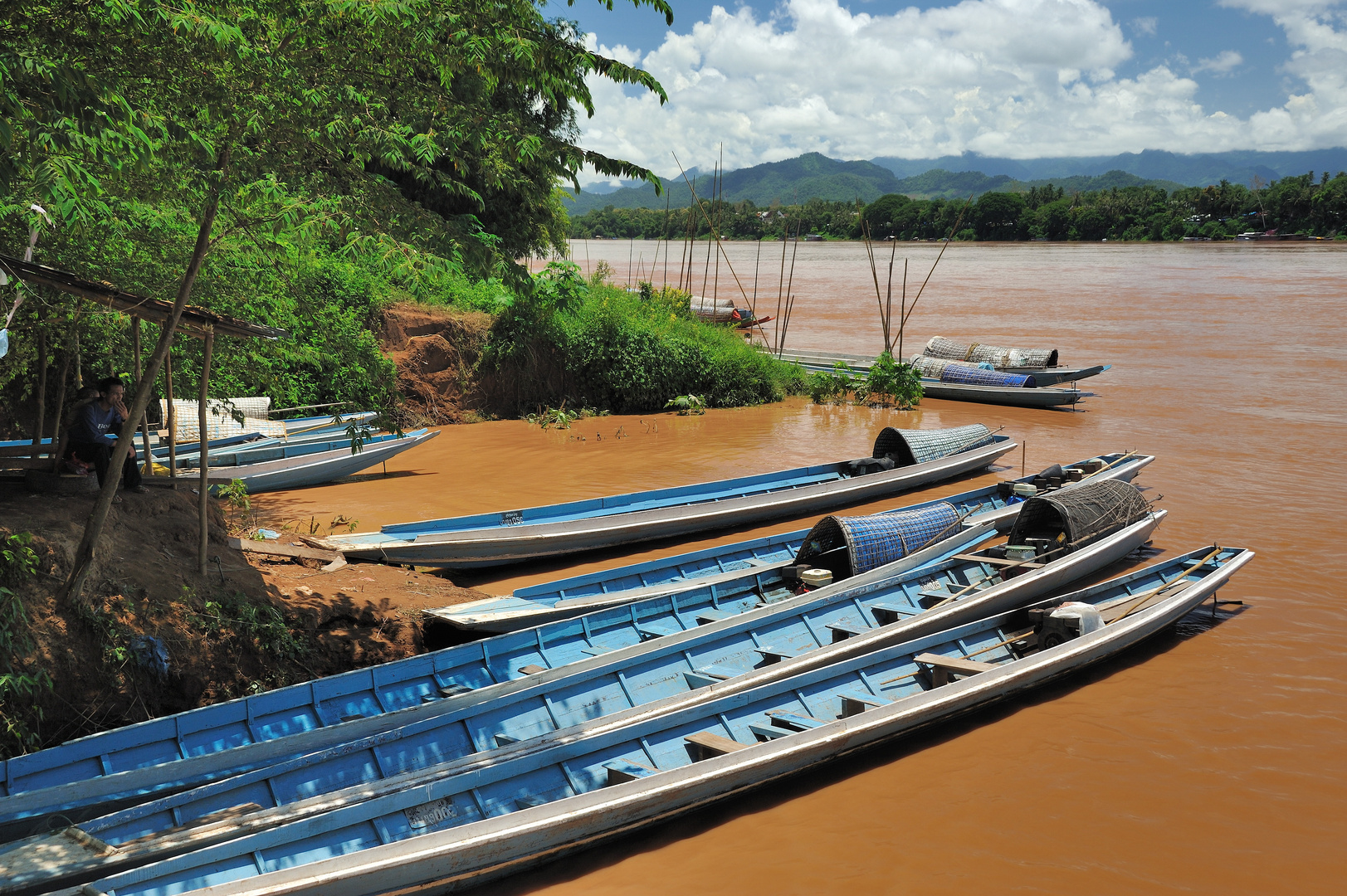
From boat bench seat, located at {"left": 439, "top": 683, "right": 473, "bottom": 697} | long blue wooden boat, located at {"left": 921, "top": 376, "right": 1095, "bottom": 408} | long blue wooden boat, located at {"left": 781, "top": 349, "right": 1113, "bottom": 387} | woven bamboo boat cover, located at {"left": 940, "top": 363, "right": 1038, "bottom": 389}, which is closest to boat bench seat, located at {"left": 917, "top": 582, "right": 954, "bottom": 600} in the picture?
boat bench seat, located at {"left": 439, "top": 683, "right": 473, "bottom": 697}

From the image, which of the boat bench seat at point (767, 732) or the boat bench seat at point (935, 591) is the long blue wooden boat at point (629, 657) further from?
the boat bench seat at point (767, 732)

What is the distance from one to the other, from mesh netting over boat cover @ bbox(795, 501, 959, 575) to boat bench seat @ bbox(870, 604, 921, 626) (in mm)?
579

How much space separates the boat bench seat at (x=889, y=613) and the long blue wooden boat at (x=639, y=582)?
0.99 meters

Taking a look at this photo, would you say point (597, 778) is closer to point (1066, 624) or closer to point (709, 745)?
point (709, 745)

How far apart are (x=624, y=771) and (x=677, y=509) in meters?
5.09

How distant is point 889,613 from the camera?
7328mm

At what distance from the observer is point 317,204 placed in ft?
19.6

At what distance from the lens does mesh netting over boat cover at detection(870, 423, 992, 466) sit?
481 inches

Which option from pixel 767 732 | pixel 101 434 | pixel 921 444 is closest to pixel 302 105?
pixel 101 434

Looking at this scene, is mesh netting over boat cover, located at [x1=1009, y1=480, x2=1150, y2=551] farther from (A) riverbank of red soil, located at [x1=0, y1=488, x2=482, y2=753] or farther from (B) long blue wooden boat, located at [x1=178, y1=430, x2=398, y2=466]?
(B) long blue wooden boat, located at [x1=178, y1=430, x2=398, y2=466]

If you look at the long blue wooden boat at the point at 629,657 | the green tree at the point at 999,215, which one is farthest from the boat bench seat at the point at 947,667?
the green tree at the point at 999,215

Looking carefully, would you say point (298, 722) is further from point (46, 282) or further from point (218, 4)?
point (218, 4)

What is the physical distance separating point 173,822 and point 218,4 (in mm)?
4475

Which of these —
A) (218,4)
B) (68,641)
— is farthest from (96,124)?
(68,641)
